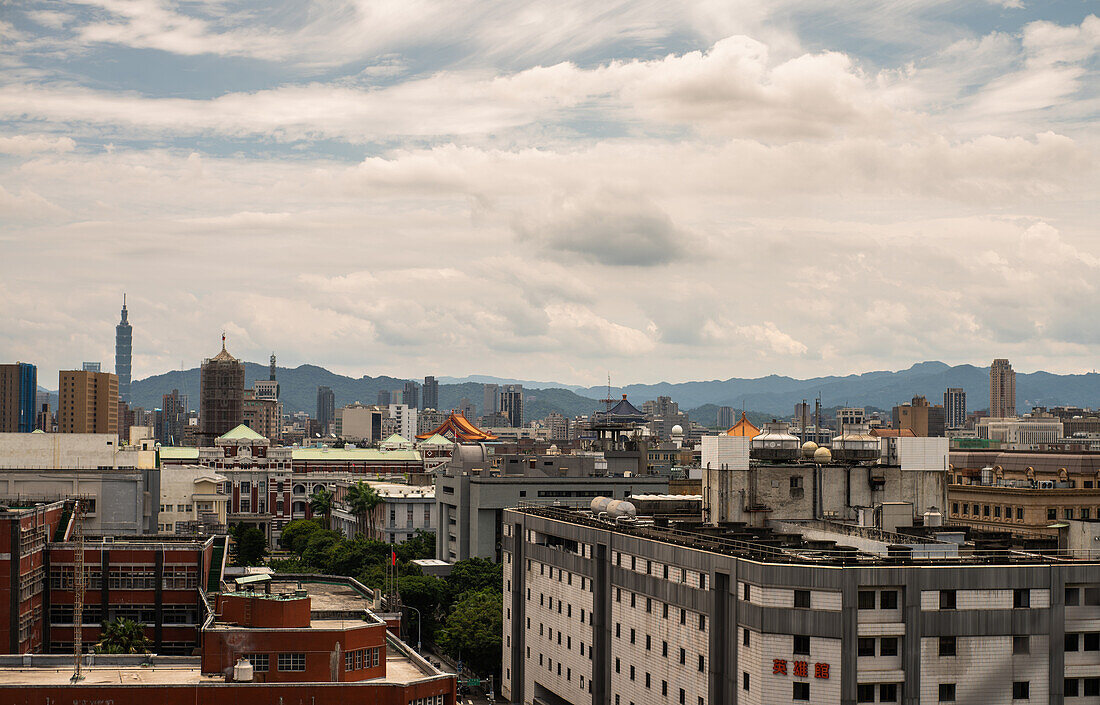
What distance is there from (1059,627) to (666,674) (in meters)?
28.1

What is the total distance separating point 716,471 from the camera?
12150 centimetres

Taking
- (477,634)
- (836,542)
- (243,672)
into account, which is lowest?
(477,634)

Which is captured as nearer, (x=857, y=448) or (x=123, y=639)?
(x=123, y=639)

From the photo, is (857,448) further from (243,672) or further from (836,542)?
(243,672)


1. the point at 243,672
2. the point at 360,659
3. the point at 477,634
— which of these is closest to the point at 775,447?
the point at 477,634

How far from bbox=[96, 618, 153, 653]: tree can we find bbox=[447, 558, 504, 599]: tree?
→ 5976 centimetres

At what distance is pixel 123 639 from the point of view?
11038cm

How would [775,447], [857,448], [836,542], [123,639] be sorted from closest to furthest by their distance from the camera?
[836,542]
[123,639]
[775,447]
[857,448]

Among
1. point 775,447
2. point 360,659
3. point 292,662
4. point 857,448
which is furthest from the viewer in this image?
point 857,448

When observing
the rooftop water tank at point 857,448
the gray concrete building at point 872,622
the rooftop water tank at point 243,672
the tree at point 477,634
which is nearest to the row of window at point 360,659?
the rooftop water tank at point 243,672

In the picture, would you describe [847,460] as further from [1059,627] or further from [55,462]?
[55,462]

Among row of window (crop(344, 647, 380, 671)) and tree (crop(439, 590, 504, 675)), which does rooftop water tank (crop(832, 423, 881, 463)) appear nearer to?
tree (crop(439, 590, 504, 675))

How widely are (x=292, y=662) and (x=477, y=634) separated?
61.1 meters

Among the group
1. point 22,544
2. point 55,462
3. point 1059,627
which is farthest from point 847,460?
point 55,462
